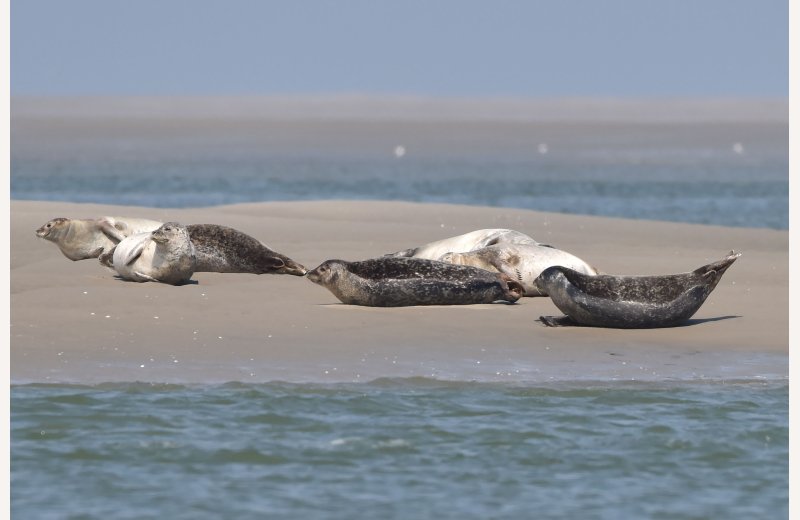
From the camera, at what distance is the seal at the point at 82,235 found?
1244 cm

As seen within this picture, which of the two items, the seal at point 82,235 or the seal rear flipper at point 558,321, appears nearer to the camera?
the seal rear flipper at point 558,321

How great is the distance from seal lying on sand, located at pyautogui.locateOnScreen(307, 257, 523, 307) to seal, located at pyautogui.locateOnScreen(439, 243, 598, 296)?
30 cm

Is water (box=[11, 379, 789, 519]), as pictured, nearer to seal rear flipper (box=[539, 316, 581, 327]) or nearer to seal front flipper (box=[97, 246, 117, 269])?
seal rear flipper (box=[539, 316, 581, 327])

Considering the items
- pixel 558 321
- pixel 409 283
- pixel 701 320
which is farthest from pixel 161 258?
pixel 701 320

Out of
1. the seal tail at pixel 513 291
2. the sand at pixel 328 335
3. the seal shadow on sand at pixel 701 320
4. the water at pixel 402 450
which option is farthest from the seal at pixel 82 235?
the water at pixel 402 450

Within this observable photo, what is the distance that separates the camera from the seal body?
11.9 meters

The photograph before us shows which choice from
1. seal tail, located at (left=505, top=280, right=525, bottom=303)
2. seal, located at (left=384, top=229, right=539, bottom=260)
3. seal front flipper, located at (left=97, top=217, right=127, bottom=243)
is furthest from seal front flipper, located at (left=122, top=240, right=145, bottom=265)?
seal tail, located at (left=505, top=280, right=525, bottom=303)

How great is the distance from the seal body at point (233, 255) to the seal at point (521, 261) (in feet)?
4.41

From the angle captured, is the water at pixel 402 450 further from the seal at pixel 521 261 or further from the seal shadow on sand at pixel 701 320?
the seal at pixel 521 261

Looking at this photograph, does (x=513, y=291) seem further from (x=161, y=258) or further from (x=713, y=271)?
(x=161, y=258)

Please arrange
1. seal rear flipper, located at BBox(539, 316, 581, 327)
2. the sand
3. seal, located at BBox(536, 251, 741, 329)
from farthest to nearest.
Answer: seal rear flipper, located at BBox(539, 316, 581, 327), seal, located at BBox(536, 251, 741, 329), the sand

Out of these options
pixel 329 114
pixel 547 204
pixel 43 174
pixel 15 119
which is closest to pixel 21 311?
pixel 547 204

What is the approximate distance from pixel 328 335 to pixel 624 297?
1.70 meters

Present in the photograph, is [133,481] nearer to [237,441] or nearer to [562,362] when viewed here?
[237,441]
